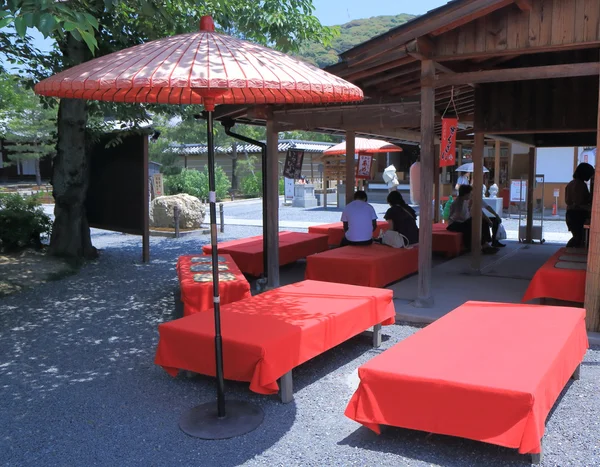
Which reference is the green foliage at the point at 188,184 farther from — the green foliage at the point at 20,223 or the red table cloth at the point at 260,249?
the red table cloth at the point at 260,249

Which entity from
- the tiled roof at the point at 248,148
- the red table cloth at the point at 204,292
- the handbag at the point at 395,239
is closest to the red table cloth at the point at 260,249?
the handbag at the point at 395,239

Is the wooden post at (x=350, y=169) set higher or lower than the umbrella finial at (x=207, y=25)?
lower

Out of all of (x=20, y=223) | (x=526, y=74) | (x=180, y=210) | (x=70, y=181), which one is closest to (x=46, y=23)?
(x=526, y=74)

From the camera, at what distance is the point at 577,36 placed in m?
5.39

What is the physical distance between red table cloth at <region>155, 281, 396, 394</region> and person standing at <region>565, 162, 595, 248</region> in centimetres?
595

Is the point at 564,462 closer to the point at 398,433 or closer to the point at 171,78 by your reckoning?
the point at 398,433

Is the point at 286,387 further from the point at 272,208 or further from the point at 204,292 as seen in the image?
the point at 272,208

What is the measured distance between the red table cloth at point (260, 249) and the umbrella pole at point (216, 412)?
180 inches

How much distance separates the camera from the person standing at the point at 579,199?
960 cm

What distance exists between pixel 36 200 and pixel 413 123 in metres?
7.78

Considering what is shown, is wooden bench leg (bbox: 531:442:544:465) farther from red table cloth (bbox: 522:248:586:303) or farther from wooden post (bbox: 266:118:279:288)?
wooden post (bbox: 266:118:279:288)

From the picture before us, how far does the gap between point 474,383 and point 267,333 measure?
154cm

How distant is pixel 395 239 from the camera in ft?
27.6

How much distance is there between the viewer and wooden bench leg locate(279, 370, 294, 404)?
411 centimetres
